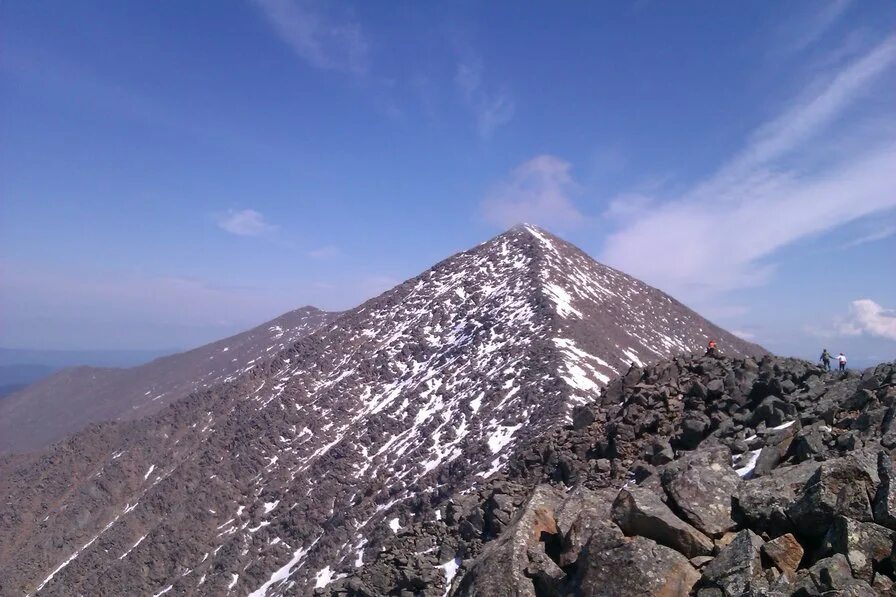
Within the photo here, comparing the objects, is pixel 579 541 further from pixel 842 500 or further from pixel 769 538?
pixel 842 500

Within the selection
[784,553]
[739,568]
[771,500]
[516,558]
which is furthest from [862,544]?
[516,558]

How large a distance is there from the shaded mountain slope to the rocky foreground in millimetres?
95243

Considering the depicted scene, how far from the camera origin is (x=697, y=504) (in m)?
10.9

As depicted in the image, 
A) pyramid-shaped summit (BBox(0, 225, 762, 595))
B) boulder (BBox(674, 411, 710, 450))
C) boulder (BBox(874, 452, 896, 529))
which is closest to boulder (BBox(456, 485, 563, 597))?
boulder (BBox(874, 452, 896, 529))

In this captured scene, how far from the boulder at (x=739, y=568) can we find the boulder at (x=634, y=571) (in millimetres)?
419

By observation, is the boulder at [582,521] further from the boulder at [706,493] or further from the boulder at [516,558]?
the boulder at [706,493]

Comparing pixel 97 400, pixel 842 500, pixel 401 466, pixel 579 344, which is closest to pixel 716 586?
pixel 842 500

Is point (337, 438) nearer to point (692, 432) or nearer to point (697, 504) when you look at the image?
point (692, 432)

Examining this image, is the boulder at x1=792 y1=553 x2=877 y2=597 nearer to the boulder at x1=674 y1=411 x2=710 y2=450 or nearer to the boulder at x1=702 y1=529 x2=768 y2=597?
the boulder at x1=702 y1=529 x2=768 y2=597

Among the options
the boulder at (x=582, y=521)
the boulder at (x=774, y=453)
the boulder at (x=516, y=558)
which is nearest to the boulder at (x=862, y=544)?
the boulder at (x=582, y=521)

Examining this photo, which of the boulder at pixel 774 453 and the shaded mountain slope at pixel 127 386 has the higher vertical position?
the boulder at pixel 774 453

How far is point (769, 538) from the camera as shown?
9.85m

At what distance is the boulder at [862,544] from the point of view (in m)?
8.17

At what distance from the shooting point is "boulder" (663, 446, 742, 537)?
1059 centimetres
